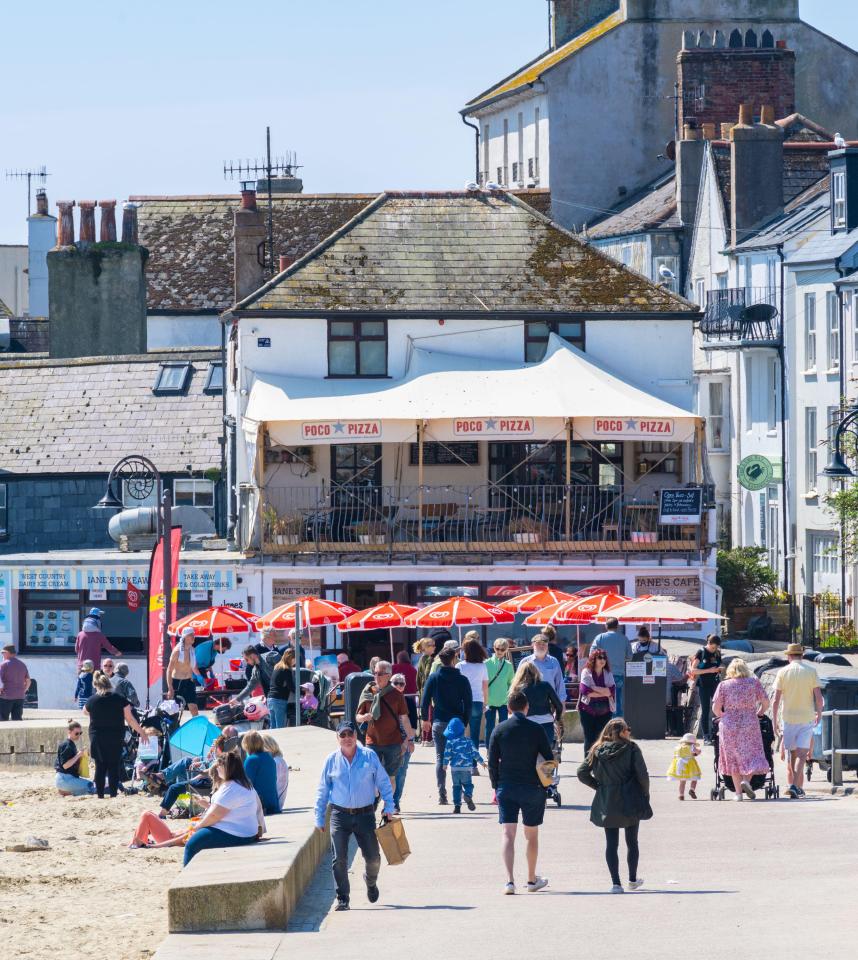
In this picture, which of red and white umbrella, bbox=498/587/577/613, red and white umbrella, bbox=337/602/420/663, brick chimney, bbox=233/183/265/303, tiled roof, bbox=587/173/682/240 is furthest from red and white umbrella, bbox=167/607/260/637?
tiled roof, bbox=587/173/682/240

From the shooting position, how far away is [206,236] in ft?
234

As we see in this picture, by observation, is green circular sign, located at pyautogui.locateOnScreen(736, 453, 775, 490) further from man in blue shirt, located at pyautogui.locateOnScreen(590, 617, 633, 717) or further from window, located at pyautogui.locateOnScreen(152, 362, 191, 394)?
man in blue shirt, located at pyautogui.locateOnScreen(590, 617, 633, 717)

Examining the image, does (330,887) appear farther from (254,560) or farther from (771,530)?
(771,530)

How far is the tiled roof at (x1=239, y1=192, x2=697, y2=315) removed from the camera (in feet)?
142

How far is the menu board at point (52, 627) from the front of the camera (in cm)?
4182

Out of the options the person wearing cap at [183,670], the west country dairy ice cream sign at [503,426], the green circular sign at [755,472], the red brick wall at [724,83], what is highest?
the red brick wall at [724,83]

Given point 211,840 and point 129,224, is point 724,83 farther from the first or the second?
point 211,840

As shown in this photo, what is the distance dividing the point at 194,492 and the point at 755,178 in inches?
669

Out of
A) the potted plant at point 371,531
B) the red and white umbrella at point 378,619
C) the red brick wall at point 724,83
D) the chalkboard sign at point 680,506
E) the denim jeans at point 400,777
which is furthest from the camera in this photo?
the red brick wall at point 724,83

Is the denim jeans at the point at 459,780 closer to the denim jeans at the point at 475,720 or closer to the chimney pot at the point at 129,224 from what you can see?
the denim jeans at the point at 475,720

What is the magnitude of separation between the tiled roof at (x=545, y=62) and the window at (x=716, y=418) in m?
16.5

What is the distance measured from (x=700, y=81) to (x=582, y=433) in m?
27.2

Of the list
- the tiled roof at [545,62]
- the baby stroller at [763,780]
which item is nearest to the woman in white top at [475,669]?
the baby stroller at [763,780]

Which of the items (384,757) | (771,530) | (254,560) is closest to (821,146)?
(771,530)
